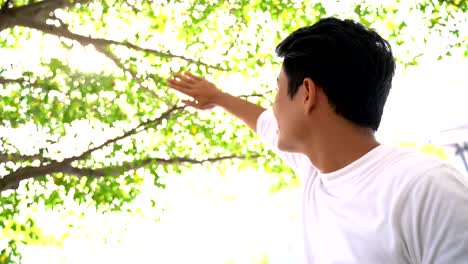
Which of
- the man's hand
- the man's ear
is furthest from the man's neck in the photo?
the man's hand

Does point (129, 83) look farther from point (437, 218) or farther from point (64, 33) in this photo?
A: point (437, 218)

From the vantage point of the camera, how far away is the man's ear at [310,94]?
146cm

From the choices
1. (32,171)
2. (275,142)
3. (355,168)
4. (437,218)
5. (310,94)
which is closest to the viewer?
(437,218)

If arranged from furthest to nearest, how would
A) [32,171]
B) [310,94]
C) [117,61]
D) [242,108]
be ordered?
[117,61], [32,171], [242,108], [310,94]

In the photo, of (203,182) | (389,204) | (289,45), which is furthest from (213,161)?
(389,204)

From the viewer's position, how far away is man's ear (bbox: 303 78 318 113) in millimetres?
1456

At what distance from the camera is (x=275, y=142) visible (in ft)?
6.68

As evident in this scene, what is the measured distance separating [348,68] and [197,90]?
114cm

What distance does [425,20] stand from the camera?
14.0 ft

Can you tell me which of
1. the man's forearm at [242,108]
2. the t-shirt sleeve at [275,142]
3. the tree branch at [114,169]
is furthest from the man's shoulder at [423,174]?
the tree branch at [114,169]

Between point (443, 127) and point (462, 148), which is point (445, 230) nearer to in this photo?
point (443, 127)

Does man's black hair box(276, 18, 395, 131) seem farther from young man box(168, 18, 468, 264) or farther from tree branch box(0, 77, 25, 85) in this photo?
tree branch box(0, 77, 25, 85)

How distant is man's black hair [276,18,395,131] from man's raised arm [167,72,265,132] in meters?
0.86

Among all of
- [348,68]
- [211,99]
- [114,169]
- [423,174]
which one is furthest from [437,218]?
[114,169]
